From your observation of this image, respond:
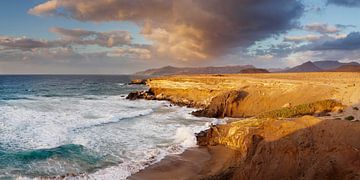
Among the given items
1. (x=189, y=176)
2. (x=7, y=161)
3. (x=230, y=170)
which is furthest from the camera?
(x=7, y=161)

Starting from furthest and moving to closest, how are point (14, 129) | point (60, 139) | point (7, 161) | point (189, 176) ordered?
point (14, 129) < point (60, 139) < point (7, 161) < point (189, 176)

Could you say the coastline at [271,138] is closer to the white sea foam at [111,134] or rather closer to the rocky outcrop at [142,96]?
the white sea foam at [111,134]

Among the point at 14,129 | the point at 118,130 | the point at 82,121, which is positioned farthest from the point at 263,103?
the point at 14,129

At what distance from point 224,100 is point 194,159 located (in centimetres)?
1541

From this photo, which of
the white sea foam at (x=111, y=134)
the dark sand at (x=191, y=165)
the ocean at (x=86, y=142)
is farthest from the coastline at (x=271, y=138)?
the ocean at (x=86, y=142)

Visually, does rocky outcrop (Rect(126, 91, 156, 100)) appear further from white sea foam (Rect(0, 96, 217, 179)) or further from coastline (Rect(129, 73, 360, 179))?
coastline (Rect(129, 73, 360, 179))

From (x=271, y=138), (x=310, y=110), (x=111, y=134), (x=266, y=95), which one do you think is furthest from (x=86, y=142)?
(x=266, y=95)

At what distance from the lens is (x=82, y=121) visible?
2784 centimetres

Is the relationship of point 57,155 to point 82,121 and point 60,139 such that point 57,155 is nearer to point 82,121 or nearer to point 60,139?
point 60,139

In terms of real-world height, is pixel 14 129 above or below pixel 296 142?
below

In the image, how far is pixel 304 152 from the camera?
9727mm

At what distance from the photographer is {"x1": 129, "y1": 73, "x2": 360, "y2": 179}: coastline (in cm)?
953

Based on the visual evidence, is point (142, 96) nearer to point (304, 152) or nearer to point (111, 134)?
point (111, 134)

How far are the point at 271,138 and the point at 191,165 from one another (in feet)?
21.0
